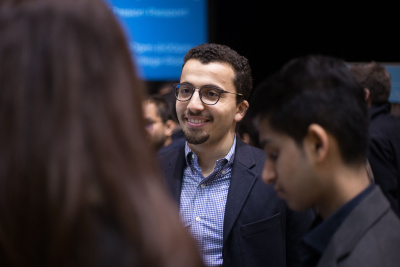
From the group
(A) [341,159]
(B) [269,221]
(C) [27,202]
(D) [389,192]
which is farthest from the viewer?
(D) [389,192]

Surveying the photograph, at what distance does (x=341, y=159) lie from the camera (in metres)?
1.28

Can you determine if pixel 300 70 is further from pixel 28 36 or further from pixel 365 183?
pixel 28 36

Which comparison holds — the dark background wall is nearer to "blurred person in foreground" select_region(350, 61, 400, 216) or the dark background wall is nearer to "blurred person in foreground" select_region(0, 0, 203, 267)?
"blurred person in foreground" select_region(350, 61, 400, 216)

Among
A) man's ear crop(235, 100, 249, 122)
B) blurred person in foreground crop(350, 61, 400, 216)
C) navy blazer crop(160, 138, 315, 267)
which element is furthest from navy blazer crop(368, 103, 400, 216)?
Answer: navy blazer crop(160, 138, 315, 267)

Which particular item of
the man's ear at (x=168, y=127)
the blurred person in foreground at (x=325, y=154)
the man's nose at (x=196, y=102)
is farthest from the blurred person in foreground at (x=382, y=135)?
the blurred person in foreground at (x=325, y=154)

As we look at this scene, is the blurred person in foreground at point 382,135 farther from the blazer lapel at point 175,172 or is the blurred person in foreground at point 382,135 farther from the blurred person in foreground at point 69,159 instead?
the blurred person in foreground at point 69,159

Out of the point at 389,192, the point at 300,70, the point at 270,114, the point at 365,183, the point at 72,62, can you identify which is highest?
the point at 72,62

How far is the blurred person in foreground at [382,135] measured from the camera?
11.8 feet

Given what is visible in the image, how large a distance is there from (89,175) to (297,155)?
0.70 m

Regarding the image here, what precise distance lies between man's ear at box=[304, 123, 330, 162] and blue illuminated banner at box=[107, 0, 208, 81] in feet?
14.3

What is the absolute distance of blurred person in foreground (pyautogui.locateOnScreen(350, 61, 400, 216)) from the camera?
3.59 metres

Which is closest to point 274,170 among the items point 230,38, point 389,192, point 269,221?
point 269,221

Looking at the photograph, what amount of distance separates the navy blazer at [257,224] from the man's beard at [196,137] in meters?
0.18

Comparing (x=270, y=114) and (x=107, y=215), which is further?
(x=270, y=114)
